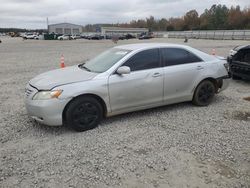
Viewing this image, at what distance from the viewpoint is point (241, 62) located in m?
8.34

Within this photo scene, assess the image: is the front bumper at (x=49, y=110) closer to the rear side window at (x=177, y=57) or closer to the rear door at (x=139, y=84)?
the rear door at (x=139, y=84)

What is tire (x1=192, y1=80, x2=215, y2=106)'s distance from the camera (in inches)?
247

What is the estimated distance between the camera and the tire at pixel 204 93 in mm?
6285

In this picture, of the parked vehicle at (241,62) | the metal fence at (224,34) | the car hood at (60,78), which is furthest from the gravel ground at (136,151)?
the metal fence at (224,34)

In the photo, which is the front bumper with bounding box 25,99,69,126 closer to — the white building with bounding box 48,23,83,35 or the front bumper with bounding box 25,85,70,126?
the front bumper with bounding box 25,85,70,126

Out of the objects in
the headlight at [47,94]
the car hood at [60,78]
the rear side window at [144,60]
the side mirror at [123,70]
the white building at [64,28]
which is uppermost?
the white building at [64,28]

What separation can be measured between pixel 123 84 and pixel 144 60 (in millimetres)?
771

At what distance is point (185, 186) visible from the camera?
11.0 feet

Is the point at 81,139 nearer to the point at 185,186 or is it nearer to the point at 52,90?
the point at 52,90

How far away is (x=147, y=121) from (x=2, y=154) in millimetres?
2666

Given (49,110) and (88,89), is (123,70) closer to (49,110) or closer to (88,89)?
(88,89)

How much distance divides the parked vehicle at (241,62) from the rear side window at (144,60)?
370 cm

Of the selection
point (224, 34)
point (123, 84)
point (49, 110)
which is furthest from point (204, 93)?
point (224, 34)

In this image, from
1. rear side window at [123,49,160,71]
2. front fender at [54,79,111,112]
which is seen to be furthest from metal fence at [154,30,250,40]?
front fender at [54,79,111,112]
